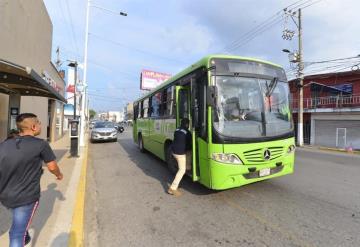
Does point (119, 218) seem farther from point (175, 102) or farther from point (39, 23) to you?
point (39, 23)

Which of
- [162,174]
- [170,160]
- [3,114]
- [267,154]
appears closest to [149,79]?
[3,114]

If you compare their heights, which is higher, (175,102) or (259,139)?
(175,102)

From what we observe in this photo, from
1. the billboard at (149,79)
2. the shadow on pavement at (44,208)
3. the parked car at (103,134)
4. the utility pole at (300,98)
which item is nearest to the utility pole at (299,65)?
the utility pole at (300,98)

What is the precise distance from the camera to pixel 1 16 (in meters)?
8.87

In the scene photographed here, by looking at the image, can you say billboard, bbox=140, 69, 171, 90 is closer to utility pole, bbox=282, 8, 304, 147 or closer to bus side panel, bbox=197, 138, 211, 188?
utility pole, bbox=282, 8, 304, 147

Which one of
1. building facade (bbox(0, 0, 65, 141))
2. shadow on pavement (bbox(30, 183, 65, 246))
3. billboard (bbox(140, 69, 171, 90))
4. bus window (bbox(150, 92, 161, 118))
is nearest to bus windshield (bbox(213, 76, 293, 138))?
shadow on pavement (bbox(30, 183, 65, 246))

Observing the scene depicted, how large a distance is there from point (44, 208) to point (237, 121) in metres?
4.15

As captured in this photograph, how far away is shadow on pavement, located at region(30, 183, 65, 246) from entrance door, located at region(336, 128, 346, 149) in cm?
2478

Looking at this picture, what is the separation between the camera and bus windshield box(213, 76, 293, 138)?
575cm

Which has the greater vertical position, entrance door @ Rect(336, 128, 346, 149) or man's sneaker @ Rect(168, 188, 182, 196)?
entrance door @ Rect(336, 128, 346, 149)

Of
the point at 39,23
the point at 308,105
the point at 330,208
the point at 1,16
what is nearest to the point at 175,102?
the point at 330,208

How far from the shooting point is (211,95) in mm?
5523

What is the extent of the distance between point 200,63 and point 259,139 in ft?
6.93

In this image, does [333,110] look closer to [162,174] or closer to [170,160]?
[162,174]
